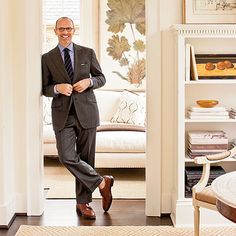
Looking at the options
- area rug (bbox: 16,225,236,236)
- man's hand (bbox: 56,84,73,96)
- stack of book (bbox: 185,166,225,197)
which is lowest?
area rug (bbox: 16,225,236,236)

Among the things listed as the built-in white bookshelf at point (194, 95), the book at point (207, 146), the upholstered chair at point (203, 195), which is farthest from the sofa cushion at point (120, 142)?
the upholstered chair at point (203, 195)

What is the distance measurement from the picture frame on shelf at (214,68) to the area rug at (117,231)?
1.19 m

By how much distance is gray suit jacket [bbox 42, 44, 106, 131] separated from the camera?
442cm

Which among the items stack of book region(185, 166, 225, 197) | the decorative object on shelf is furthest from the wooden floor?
the decorative object on shelf

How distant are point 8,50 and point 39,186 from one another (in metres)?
1.16

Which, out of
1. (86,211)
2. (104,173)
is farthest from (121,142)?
(86,211)

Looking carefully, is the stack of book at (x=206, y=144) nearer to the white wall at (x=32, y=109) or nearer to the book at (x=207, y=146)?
the book at (x=207, y=146)

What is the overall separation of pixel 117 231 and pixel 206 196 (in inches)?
36.2

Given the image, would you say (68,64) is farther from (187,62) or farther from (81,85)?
(187,62)

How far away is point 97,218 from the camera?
4500 millimetres

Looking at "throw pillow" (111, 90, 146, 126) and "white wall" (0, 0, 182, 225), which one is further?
"throw pillow" (111, 90, 146, 126)

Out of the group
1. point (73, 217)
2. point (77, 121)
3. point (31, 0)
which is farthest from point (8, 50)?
point (73, 217)

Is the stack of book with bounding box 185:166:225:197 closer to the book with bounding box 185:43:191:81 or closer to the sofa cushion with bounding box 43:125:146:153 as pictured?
the book with bounding box 185:43:191:81

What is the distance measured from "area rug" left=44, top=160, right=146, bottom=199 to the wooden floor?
1.10 feet
